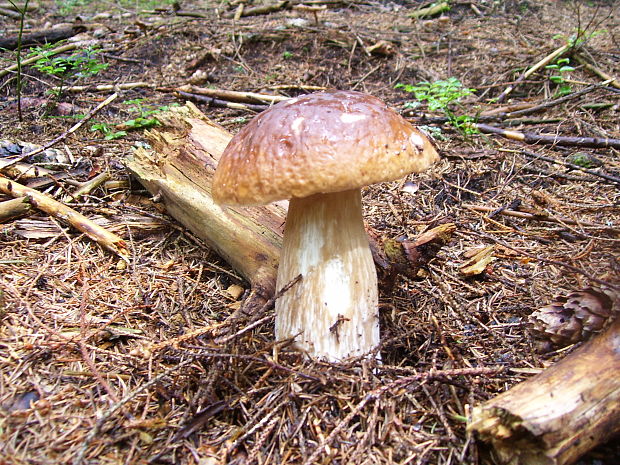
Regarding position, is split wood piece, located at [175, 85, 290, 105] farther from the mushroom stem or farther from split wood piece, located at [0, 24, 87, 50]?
the mushroom stem

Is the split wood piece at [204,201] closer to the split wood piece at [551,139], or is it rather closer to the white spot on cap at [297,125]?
the white spot on cap at [297,125]

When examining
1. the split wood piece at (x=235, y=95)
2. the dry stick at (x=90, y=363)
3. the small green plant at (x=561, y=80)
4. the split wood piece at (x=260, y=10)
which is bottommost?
the split wood piece at (x=235, y=95)

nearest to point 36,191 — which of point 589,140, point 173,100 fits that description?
point 173,100

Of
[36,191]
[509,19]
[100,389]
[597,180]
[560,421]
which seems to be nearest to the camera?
[560,421]

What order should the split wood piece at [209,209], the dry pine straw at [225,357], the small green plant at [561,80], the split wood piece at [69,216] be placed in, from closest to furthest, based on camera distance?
the dry pine straw at [225,357] → the split wood piece at [209,209] → the split wood piece at [69,216] → the small green plant at [561,80]

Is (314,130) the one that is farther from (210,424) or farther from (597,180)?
(597,180)

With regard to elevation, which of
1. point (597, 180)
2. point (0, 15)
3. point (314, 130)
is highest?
point (314, 130)

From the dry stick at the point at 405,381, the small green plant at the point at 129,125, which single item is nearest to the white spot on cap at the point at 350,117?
the dry stick at the point at 405,381
